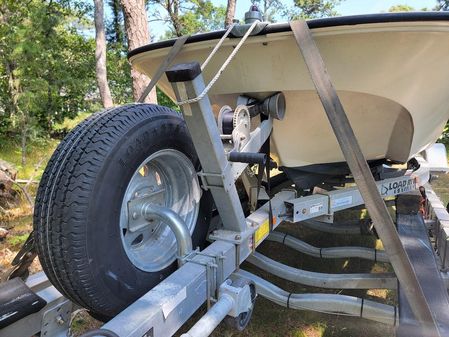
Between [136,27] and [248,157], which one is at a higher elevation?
[136,27]

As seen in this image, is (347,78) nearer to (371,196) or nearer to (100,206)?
(371,196)

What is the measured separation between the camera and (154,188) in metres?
2.14

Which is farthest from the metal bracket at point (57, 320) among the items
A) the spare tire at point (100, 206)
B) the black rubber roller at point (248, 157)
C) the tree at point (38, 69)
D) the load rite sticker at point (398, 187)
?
the tree at point (38, 69)

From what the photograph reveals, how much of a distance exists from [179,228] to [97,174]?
0.46m

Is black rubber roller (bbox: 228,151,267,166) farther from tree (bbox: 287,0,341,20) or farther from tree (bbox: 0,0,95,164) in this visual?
tree (bbox: 287,0,341,20)

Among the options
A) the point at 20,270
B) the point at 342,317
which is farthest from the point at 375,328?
the point at 20,270

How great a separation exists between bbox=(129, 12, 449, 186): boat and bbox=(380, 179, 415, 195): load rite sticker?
19 centimetres

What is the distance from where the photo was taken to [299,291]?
2.92 metres

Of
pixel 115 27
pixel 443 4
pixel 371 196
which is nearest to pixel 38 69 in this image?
pixel 371 196

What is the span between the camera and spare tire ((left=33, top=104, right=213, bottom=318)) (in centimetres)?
155

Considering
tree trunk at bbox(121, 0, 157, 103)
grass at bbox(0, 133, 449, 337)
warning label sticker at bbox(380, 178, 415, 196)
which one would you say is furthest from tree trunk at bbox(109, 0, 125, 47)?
warning label sticker at bbox(380, 178, 415, 196)

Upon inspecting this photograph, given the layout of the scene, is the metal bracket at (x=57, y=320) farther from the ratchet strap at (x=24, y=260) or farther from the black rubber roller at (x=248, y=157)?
the black rubber roller at (x=248, y=157)

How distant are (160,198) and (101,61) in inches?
248

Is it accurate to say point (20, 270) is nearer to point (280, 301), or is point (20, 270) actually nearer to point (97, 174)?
point (97, 174)
